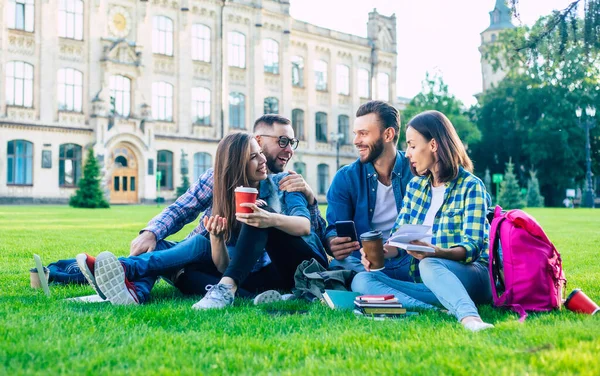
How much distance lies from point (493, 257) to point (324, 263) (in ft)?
4.65

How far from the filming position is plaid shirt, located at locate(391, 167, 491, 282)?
4.51 metres

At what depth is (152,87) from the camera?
1454 inches

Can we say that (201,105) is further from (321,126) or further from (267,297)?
(267,297)

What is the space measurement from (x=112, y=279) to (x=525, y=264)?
2777mm

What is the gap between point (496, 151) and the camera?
51062 millimetres

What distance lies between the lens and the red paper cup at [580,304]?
4.35 metres

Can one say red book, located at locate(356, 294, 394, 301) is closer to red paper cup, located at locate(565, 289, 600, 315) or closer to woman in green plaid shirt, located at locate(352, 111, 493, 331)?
woman in green plaid shirt, located at locate(352, 111, 493, 331)

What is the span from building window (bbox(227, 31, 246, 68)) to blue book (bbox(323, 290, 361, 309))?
3695 cm

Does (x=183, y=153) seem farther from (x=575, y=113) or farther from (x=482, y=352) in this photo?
(x=482, y=352)

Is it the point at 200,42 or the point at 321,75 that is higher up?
the point at 200,42

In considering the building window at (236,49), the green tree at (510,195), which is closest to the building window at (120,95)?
the building window at (236,49)

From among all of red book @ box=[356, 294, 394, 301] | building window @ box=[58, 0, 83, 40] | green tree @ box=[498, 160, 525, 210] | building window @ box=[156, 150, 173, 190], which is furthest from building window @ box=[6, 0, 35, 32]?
red book @ box=[356, 294, 394, 301]

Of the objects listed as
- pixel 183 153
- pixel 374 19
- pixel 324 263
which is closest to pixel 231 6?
pixel 183 153

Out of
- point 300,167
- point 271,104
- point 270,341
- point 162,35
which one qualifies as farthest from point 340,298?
point 300,167
